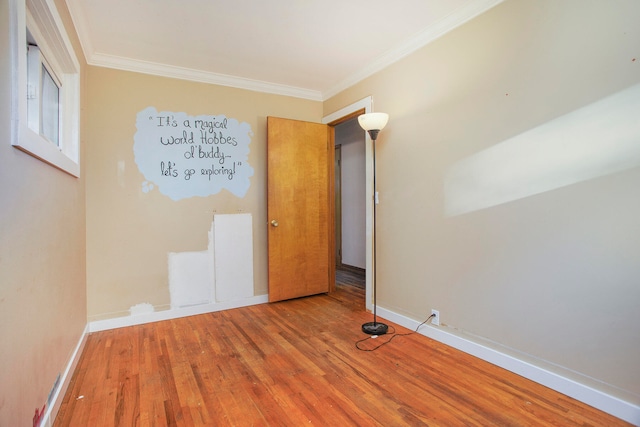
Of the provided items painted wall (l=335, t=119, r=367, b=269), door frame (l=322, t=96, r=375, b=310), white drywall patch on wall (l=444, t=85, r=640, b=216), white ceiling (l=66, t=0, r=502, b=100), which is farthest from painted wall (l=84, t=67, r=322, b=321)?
white drywall patch on wall (l=444, t=85, r=640, b=216)

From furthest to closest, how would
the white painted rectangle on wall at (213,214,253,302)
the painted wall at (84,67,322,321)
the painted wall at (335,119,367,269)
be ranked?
the painted wall at (335,119,367,269) < the white painted rectangle on wall at (213,214,253,302) < the painted wall at (84,67,322,321)

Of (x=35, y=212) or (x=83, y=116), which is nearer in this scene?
(x=35, y=212)

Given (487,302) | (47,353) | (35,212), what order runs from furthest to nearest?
(487,302)
(47,353)
(35,212)

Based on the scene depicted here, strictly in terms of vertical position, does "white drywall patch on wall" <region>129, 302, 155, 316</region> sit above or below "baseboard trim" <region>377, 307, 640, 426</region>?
above

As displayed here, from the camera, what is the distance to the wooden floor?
1.60 m

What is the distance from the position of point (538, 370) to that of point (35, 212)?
9.17ft

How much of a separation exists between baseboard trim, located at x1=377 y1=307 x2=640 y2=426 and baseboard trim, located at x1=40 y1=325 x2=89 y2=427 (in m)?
2.41

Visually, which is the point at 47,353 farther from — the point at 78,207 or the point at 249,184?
the point at 249,184

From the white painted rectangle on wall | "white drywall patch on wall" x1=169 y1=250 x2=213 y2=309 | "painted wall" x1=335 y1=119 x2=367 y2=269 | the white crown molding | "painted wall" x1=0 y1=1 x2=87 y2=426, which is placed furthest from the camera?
"painted wall" x1=335 y1=119 x2=367 y2=269

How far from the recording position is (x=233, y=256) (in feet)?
11.1

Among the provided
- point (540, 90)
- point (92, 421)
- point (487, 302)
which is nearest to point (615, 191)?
point (540, 90)

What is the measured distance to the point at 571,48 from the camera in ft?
5.61

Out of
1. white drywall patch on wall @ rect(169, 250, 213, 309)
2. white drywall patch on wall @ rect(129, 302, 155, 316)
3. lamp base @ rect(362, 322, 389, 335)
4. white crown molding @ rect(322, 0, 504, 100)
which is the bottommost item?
lamp base @ rect(362, 322, 389, 335)

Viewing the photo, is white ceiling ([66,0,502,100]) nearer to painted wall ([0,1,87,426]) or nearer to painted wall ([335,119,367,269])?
painted wall ([0,1,87,426])
